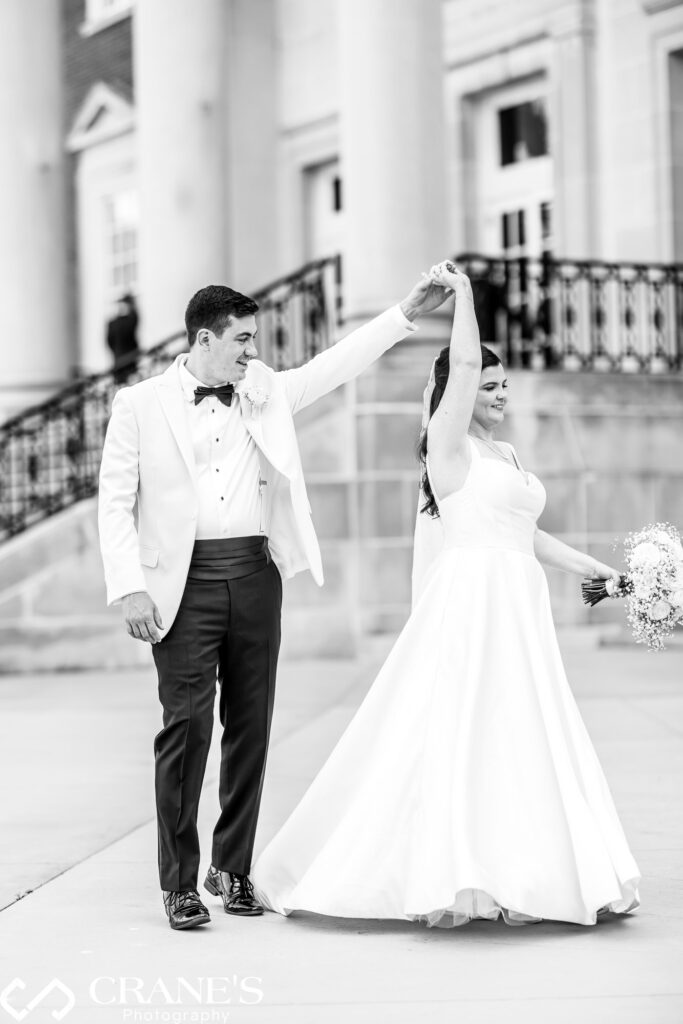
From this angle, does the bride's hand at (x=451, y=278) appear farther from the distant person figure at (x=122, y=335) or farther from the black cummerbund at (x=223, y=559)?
the distant person figure at (x=122, y=335)

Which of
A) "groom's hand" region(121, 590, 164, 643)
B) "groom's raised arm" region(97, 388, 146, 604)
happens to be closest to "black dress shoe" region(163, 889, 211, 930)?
"groom's hand" region(121, 590, 164, 643)

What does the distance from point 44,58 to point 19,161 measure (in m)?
1.21

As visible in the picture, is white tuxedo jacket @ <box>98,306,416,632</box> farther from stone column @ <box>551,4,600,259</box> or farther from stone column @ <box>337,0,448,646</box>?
stone column @ <box>551,4,600,259</box>

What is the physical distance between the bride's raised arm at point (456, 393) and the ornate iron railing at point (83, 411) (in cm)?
1012

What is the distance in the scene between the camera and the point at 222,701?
540 centimetres

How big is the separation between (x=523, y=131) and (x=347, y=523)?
5.73m

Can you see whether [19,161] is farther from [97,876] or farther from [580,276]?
[97,876]

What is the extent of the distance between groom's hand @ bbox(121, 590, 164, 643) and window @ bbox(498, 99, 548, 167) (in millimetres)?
13472

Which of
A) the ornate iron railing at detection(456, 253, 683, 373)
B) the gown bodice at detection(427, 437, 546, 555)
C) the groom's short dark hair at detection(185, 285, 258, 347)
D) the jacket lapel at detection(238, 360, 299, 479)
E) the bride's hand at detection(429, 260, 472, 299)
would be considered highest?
the ornate iron railing at detection(456, 253, 683, 373)

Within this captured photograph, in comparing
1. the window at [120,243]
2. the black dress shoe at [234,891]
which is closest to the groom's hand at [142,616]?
the black dress shoe at [234,891]

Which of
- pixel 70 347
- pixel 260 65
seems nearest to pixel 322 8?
pixel 260 65

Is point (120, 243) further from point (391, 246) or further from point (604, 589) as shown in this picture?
point (604, 589)

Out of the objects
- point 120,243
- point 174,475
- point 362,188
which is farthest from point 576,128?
point 174,475

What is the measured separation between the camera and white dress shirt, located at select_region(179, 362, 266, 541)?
5.27 m
